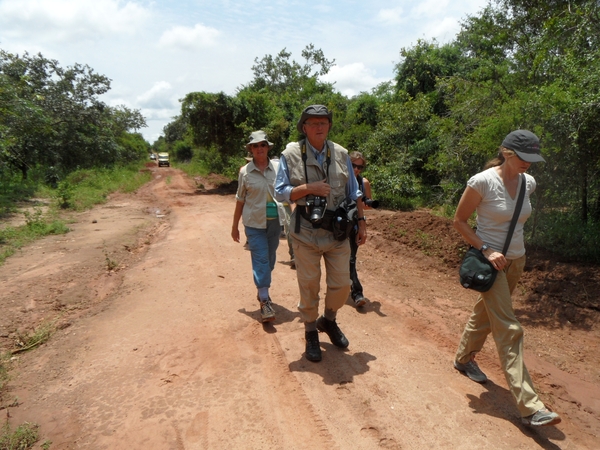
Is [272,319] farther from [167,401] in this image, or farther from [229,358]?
[167,401]

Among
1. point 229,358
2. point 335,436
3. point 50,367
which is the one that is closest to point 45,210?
point 50,367

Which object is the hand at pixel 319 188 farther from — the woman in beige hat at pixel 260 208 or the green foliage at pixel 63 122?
the green foliage at pixel 63 122

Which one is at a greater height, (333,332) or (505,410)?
(333,332)

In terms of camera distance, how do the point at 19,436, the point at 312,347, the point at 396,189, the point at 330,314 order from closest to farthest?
the point at 19,436
the point at 312,347
the point at 330,314
the point at 396,189

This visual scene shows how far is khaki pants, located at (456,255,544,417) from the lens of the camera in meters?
2.81

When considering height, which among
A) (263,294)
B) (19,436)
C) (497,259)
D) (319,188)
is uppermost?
(319,188)

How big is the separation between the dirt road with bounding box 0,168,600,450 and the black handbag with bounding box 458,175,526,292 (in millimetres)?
883

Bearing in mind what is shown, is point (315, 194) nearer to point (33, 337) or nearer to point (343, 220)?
point (343, 220)

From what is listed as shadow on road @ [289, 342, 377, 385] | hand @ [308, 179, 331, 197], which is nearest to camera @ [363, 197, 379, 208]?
hand @ [308, 179, 331, 197]

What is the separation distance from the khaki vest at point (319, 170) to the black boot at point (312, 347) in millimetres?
1114

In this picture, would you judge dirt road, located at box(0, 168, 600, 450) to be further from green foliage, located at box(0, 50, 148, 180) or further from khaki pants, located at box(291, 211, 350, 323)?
green foliage, located at box(0, 50, 148, 180)

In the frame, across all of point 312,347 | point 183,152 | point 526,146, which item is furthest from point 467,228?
point 183,152

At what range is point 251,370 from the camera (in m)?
3.57

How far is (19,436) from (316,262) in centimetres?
234
